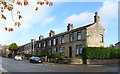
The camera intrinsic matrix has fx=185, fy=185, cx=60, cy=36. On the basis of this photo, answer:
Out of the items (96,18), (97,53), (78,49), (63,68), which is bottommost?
(63,68)

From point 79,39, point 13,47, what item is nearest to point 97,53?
point 79,39

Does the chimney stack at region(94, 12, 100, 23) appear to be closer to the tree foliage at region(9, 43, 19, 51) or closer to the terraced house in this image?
the terraced house

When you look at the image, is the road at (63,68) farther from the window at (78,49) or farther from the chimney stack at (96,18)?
the chimney stack at (96,18)

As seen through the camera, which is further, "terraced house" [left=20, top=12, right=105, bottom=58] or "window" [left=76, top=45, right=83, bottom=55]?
"window" [left=76, top=45, right=83, bottom=55]

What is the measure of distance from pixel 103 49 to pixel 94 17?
28.8ft

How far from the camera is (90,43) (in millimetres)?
38188

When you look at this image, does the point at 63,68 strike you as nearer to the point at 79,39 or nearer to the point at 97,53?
the point at 97,53

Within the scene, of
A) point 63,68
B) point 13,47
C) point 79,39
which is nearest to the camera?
point 63,68

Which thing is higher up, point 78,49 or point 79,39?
point 79,39

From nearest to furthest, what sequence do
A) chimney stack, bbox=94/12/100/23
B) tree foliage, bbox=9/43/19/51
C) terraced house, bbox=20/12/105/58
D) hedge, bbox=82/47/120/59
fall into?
hedge, bbox=82/47/120/59, terraced house, bbox=20/12/105/58, chimney stack, bbox=94/12/100/23, tree foliage, bbox=9/43/19/51

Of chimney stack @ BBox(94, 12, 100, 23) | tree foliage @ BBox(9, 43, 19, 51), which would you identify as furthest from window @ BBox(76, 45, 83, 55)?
tree foliage @ BBox(9, 43, 19, 51)

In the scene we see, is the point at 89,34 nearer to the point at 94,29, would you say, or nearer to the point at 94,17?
the point at 94,29

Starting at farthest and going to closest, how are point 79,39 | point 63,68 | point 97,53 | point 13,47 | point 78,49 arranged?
point 13,47, point 79,39, point 78,49, point 97,53, point 63,68

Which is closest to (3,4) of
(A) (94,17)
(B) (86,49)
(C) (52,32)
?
(B) (86,49)
